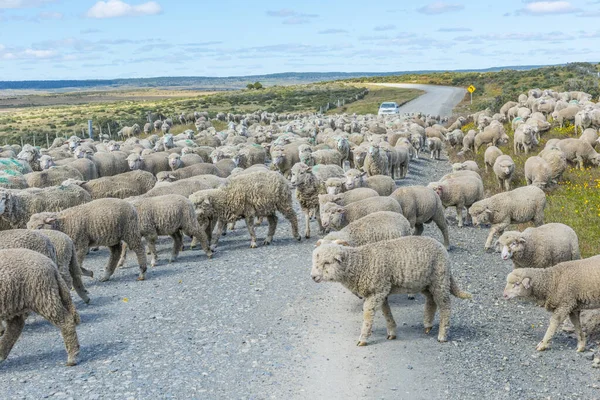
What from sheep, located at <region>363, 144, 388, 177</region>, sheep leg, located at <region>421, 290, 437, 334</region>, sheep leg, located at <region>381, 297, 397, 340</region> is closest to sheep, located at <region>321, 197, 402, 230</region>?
sheep leg, located at <region>421, 290, 437, 334</region>

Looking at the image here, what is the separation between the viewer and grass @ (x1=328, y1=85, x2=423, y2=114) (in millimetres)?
62619

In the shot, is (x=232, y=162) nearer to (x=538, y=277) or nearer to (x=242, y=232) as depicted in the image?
(x=242, y=232)

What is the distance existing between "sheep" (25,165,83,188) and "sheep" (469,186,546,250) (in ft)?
35.4

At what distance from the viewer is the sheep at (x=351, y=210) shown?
12.3 metres

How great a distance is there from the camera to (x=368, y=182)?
15.8 metres

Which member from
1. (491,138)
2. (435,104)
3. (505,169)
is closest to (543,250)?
(505,169)

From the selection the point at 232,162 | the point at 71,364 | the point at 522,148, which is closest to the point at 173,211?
the point at 71,364

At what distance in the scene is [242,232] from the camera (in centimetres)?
1614

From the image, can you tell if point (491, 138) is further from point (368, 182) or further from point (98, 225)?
point (98, 225)

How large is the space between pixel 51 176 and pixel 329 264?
11589mm

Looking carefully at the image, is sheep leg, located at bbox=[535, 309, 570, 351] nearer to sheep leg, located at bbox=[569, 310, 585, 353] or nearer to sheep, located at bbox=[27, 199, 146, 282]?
sheep leg, located at bbox=[569, 310, 585, 353]

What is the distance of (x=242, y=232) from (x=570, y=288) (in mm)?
8907

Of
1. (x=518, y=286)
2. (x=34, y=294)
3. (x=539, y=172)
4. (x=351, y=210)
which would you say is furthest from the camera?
(x=539, y=172)

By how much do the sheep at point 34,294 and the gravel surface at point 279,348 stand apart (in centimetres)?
40
